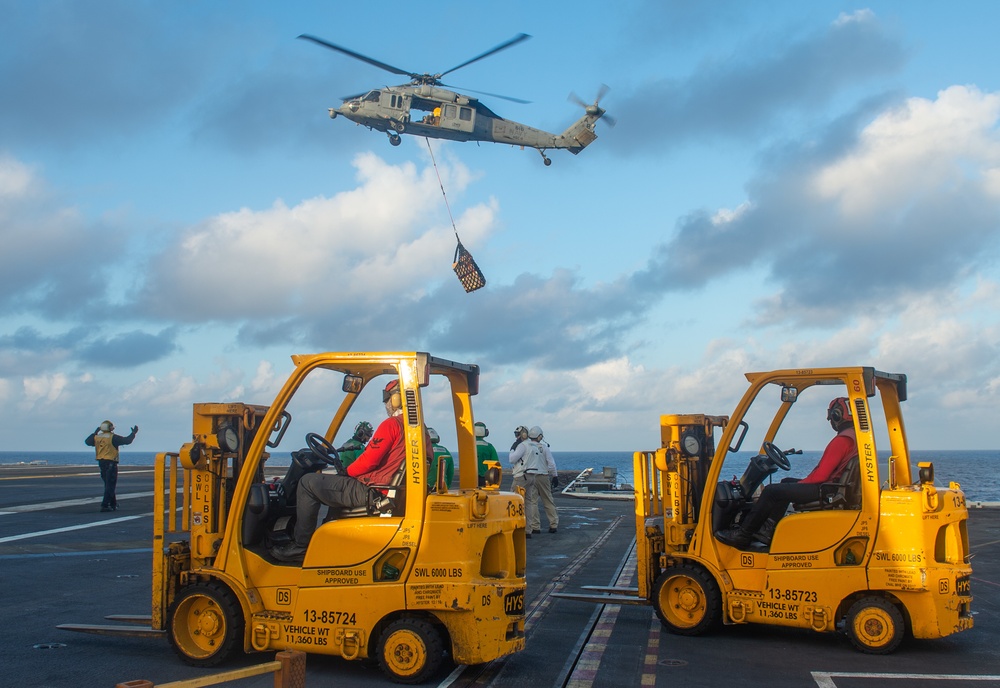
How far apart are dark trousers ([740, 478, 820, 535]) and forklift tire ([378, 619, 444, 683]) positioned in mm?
3072

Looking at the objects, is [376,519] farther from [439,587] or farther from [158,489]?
[158,489]

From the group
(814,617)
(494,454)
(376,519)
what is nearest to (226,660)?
(376,519)

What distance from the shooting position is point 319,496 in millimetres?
6660

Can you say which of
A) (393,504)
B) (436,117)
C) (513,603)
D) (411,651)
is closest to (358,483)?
(393,504)

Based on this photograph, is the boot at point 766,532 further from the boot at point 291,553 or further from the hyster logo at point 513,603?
the boot at point 291,553

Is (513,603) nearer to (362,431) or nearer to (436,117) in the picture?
(362,431)

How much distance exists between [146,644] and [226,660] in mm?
1006

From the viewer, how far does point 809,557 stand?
749 centimetres

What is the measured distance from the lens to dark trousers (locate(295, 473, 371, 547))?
258 inches

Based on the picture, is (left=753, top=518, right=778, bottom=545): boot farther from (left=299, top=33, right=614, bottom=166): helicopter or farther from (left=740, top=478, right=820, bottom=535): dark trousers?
(left=299, top=33, right=614, bottom=166): helicopter

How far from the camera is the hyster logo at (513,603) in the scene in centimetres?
637

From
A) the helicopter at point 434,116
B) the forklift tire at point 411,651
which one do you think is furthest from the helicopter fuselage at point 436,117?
the forklift tire at point 411,651

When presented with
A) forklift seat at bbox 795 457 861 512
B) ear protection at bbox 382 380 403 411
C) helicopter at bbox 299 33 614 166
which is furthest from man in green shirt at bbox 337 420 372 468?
helicopter at bbox 299 33 614 166

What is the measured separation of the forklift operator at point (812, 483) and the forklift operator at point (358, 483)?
312 centimetres
